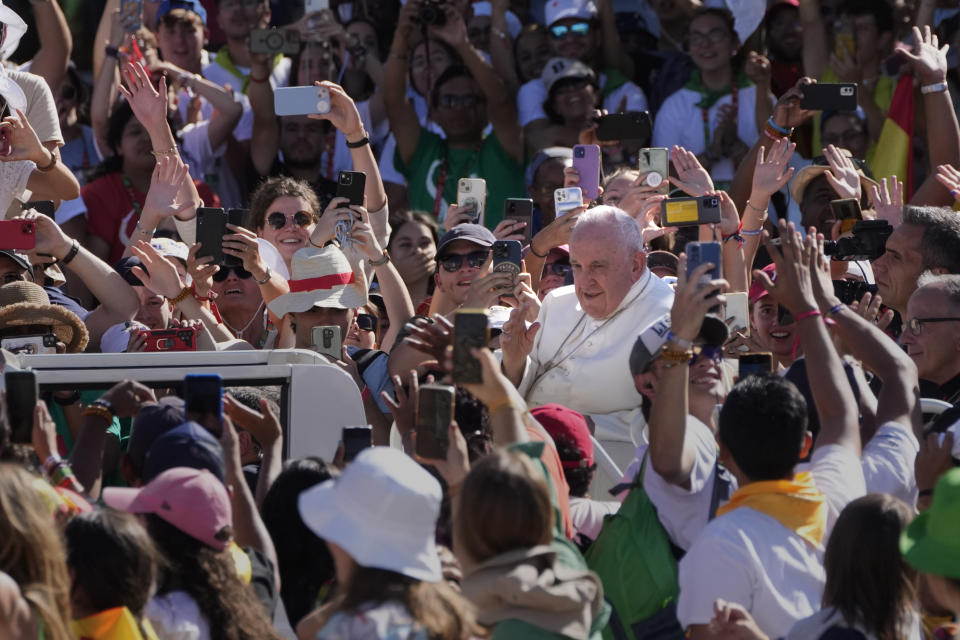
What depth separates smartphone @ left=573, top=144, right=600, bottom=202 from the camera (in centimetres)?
654

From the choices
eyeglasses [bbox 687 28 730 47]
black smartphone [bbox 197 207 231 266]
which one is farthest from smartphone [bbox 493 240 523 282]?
eyeglasses [bbox 687 28 730 47]

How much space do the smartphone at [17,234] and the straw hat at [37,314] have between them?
172 millimetres

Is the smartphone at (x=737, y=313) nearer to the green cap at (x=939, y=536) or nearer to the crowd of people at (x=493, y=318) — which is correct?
the crowd of people at (x=493, y=318)

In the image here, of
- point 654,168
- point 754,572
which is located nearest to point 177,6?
point 654,168

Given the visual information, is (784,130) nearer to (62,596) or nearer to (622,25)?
(622,25)

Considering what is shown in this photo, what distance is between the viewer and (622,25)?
9305 mm

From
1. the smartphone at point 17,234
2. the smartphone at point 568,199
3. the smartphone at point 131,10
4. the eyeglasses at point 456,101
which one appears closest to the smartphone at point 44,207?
the smartphone at point 17,234

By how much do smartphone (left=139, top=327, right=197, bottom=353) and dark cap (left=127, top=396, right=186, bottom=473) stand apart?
154cm

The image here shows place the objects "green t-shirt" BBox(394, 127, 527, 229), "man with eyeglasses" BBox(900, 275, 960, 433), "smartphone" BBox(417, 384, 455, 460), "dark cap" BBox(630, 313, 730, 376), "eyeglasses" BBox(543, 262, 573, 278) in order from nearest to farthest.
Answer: "smartphone" BBox(417, 384, 455, 460)
"dark cap" BBox(630, 313, 730, 376)
"man with eyeglasses" BBox(900, 275, 960, 433)
"eyeglasses" BBox(543, 262, 573, 278)
"green t-shirt" BBox(394, 127, 527, 229)

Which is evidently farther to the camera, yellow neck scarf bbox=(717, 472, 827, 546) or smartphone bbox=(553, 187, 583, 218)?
smartphone bbox=(553, 187, 583, 218)

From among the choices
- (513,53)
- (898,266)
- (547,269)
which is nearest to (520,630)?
(898,266)

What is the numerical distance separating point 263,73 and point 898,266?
4.23m

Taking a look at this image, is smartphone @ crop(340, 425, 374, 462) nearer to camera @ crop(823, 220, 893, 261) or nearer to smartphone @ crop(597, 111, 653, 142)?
camera @ crop(823, 220, 893, 261)

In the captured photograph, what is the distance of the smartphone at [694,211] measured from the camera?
5883 mm
